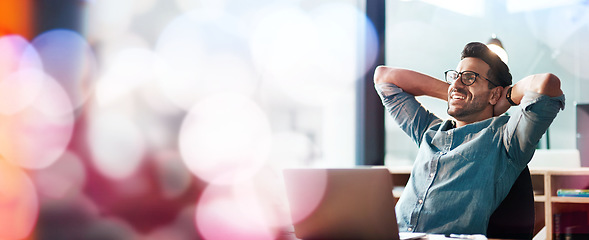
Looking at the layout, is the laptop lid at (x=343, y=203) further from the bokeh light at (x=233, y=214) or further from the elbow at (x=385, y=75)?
the bokeh light at (x=233, y=214)

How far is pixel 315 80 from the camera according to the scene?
11.7 ft

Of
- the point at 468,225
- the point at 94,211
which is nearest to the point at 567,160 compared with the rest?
the point at 468,225

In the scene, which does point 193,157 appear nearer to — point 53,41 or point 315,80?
point 53,41

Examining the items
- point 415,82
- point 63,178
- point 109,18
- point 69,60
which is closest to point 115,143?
point 63,178

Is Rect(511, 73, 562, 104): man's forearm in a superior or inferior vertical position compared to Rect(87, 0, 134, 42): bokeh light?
inferior

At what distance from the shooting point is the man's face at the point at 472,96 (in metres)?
2.00

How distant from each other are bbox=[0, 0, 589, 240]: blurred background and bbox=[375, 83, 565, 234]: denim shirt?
3.79 feet

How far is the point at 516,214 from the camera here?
1.69 meters

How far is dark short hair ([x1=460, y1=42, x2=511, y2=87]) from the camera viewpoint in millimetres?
2006

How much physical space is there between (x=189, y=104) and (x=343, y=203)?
1.55 meters

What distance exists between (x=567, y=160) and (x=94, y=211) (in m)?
2.66

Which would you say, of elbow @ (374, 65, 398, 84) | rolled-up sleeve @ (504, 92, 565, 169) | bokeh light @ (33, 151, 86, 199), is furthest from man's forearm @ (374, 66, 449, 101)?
bokeh light @ (33, 151, 86, 199)

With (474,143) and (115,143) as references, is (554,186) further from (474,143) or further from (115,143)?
(115,143)

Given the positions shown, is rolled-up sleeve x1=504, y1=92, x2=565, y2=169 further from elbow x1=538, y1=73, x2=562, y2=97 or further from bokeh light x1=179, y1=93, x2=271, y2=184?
bokeh light x1=179, y1=93, x2=271, y2=184
